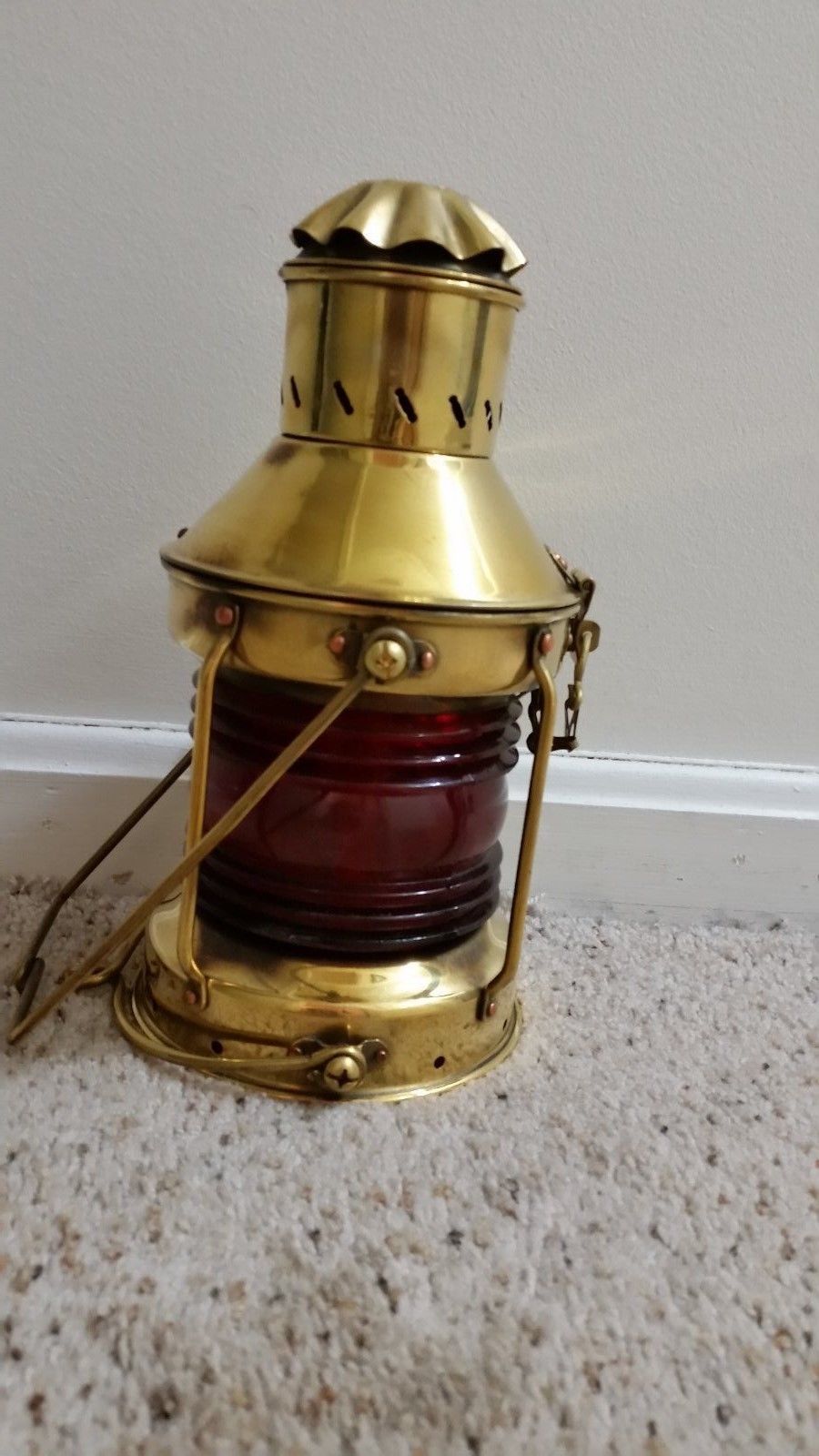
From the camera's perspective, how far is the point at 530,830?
59cm

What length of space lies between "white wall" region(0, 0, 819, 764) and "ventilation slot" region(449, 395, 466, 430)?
0.73 ft

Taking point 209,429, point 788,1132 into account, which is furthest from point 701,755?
point 209,429

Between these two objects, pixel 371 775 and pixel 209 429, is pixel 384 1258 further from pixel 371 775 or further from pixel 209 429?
pixel 209 429

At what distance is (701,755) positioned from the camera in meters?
0.88

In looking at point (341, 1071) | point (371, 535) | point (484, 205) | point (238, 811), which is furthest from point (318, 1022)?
point (484, 205)

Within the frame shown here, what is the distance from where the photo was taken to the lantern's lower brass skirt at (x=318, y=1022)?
1.95 feet

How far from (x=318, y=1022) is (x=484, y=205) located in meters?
0.54

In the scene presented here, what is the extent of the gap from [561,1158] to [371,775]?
0.23m

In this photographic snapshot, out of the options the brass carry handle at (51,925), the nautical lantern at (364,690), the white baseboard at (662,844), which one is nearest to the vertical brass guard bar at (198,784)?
the nautical lantern at (364,690)

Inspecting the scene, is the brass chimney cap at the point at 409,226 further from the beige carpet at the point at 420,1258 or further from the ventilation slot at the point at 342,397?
the beige carpet at the point at 420,1258

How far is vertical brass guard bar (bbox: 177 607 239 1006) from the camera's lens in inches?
21.3

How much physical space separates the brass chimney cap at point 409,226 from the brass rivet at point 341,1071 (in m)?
0.41

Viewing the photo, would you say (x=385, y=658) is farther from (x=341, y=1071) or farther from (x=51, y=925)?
(x=51, y=925)

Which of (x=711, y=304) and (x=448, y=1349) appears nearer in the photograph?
(x=448, y=1349)
